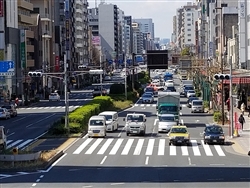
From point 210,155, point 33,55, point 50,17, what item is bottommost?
point 210,155

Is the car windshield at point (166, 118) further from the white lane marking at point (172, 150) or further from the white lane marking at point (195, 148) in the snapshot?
the white lane marking at point (172, 150)

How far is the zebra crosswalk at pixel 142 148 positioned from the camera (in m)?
40.0

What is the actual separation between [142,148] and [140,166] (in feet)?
28.5

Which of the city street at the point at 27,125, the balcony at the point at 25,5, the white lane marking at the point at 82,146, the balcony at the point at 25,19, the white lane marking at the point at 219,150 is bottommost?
the white lane marking at the point at 219,150

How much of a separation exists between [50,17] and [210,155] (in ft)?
327

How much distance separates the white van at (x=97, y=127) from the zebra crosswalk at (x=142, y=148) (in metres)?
1.54

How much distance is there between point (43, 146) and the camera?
4319cm

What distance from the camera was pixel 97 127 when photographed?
162 ft

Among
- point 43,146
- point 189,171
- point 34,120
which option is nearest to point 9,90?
point 34,120

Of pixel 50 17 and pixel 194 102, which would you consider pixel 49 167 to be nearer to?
pixel 194 102

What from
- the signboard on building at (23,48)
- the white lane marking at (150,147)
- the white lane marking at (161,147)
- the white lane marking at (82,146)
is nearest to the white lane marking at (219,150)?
the white lane marking at (161,147)

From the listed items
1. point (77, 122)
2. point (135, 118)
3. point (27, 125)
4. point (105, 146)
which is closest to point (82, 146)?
point (105, 146)

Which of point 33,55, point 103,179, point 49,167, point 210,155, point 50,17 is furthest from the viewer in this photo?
point 50,17

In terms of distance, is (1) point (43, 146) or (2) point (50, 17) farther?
(2) point (50, 17)
